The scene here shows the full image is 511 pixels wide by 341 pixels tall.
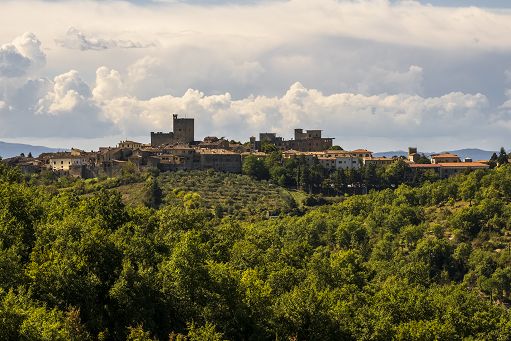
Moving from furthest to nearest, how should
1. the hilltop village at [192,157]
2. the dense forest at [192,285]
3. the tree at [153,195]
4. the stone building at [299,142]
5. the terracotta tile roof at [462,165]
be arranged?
the stone building at [299,142], the terracotta tile roof at [462,165], the hilltop village at [192,157], the tree at [153,195], the dense forest at [192,285]

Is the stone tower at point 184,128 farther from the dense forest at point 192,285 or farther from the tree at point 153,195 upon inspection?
the dense forest at point 192,285

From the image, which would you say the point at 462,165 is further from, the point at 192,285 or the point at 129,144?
the point at 192,285

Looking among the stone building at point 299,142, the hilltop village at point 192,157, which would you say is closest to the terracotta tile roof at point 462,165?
the hilltop village at point 192,157

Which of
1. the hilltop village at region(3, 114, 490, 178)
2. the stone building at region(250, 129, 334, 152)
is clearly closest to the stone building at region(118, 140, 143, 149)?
the hilltop village at region(3, 114, 490, 178)

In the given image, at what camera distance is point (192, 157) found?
144 m

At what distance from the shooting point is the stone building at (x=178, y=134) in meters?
165


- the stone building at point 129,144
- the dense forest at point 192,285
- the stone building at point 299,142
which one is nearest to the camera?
the dense forest at point 192,285

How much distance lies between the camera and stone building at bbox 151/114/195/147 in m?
165

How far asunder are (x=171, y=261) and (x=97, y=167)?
93689mm

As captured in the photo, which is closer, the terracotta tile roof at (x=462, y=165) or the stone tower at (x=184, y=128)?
the terracotta tile roof at (x=462, y=165)

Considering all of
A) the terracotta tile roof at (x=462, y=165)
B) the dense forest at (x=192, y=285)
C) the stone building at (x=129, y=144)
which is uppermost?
the stone building at (x=129, y=144)

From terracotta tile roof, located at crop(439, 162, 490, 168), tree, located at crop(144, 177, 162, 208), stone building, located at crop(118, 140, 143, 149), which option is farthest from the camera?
stone building, located at crop(118, 140, 143, 149)

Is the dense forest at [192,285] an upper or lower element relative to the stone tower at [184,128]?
lower

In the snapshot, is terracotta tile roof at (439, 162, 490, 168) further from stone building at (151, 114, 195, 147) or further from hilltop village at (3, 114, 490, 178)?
stone building at (151, 114, 195, 147)
